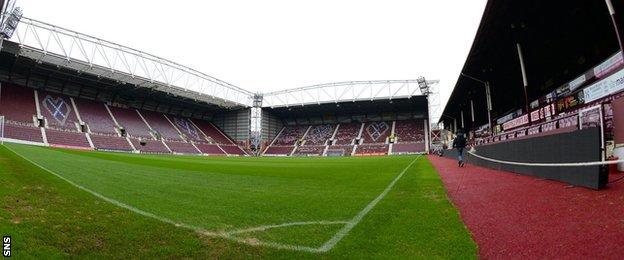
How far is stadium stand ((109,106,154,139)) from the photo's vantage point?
2119 inches

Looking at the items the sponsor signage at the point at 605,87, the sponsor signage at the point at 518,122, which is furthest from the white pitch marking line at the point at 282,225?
the sponsor signage at the point at 518,122

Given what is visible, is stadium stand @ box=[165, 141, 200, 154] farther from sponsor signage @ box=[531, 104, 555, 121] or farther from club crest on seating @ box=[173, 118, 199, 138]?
sponsor signage @ box=[531, 104, 555, 121]

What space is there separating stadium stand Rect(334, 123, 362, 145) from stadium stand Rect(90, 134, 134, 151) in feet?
117

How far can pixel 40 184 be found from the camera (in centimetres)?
732

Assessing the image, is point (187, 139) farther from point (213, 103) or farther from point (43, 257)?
point (43, 257)

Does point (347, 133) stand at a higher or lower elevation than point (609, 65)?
higher

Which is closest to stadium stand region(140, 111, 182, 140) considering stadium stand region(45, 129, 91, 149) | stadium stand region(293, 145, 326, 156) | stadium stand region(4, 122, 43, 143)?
stadium stand region(45, 129, 91, 149)

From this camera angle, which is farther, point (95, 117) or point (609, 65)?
point (95, 117)

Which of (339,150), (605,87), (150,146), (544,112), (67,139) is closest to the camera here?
(605,87)

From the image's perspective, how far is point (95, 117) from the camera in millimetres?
51250

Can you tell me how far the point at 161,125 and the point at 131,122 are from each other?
5219 mm

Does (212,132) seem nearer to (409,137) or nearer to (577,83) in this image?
(409,137)

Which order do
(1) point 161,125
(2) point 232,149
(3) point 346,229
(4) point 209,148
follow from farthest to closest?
(2) point 232,149, (4) point 209,148, (1) point 161,125, (3) point 346,229

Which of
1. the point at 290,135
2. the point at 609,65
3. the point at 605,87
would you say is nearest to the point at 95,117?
the point at 290,135
